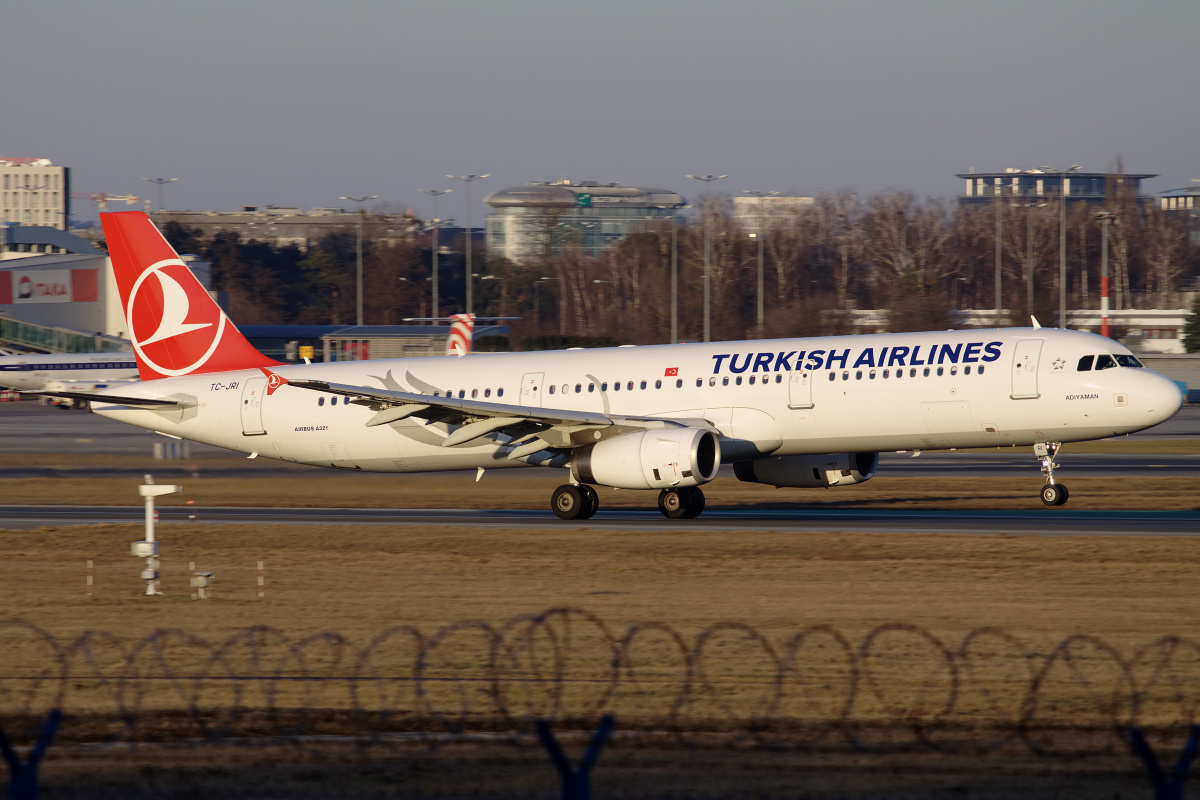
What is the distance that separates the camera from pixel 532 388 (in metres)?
31.8

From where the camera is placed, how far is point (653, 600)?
18.8 m

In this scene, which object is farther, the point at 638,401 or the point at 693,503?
the point at 638,401

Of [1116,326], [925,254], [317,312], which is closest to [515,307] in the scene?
[317,312]

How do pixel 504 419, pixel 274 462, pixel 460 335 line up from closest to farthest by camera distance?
pixel 504 419, pixel 274 462, pixel 460 335

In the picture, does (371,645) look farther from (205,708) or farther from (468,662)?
(205,708)

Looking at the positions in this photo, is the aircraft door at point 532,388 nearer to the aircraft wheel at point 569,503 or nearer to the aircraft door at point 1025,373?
the aircraft wheel at point 569,503

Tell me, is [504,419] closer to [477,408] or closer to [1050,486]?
[477,408]

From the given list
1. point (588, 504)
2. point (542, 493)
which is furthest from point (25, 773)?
point (542, 493)

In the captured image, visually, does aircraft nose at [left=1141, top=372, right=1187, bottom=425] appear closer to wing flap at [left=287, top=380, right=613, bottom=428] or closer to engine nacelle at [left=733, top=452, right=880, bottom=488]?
engine nacelle at [left=733, top=452, right=880, bottom=488]

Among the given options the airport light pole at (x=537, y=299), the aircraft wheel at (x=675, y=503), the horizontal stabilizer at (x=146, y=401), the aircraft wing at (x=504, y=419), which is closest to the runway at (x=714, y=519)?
the aircraft wheel at (x=675, y=503)

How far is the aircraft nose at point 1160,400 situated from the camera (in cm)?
2752

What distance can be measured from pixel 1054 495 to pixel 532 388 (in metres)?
12.7

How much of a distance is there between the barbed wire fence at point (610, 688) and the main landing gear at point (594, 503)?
13.5 m

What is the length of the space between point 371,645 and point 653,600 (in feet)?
15.9
